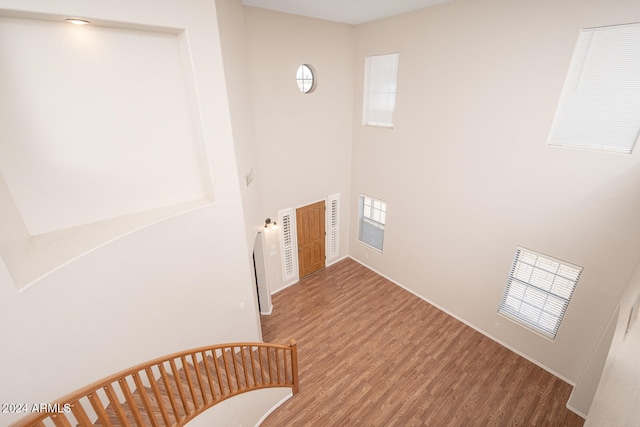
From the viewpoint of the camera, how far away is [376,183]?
22.9 feet

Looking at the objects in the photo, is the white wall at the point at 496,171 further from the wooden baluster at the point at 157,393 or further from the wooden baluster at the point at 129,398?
the wooden baluster at the point at 129,398

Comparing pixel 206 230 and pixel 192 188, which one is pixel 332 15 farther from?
pixel 206 230

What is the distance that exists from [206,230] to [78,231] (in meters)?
1.30

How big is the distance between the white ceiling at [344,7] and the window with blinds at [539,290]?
477 cm

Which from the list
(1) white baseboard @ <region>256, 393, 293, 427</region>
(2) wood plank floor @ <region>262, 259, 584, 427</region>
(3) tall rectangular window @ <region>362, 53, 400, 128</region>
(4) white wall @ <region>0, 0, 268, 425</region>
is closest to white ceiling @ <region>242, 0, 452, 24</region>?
(3) tall rectangular window @ <region>362, 53, 400, 128</region>

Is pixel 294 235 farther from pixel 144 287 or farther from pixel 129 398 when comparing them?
pixel 129 398

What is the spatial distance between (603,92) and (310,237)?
232 inches

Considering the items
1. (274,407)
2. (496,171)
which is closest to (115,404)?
(274,407)

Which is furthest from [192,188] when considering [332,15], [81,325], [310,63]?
[332,15]

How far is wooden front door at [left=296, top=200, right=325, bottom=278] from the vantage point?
7035mm

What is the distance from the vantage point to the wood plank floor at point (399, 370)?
421cm

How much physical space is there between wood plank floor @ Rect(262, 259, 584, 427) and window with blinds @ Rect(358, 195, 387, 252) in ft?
4.90

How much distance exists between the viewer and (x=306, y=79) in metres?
6.12

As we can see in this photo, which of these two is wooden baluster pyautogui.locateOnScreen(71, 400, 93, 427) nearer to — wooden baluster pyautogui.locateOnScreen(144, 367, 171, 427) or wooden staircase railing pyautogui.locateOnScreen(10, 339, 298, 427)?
wooden staircase railing pyautogui.locateOnScreen(10, 339, 298, 427)
